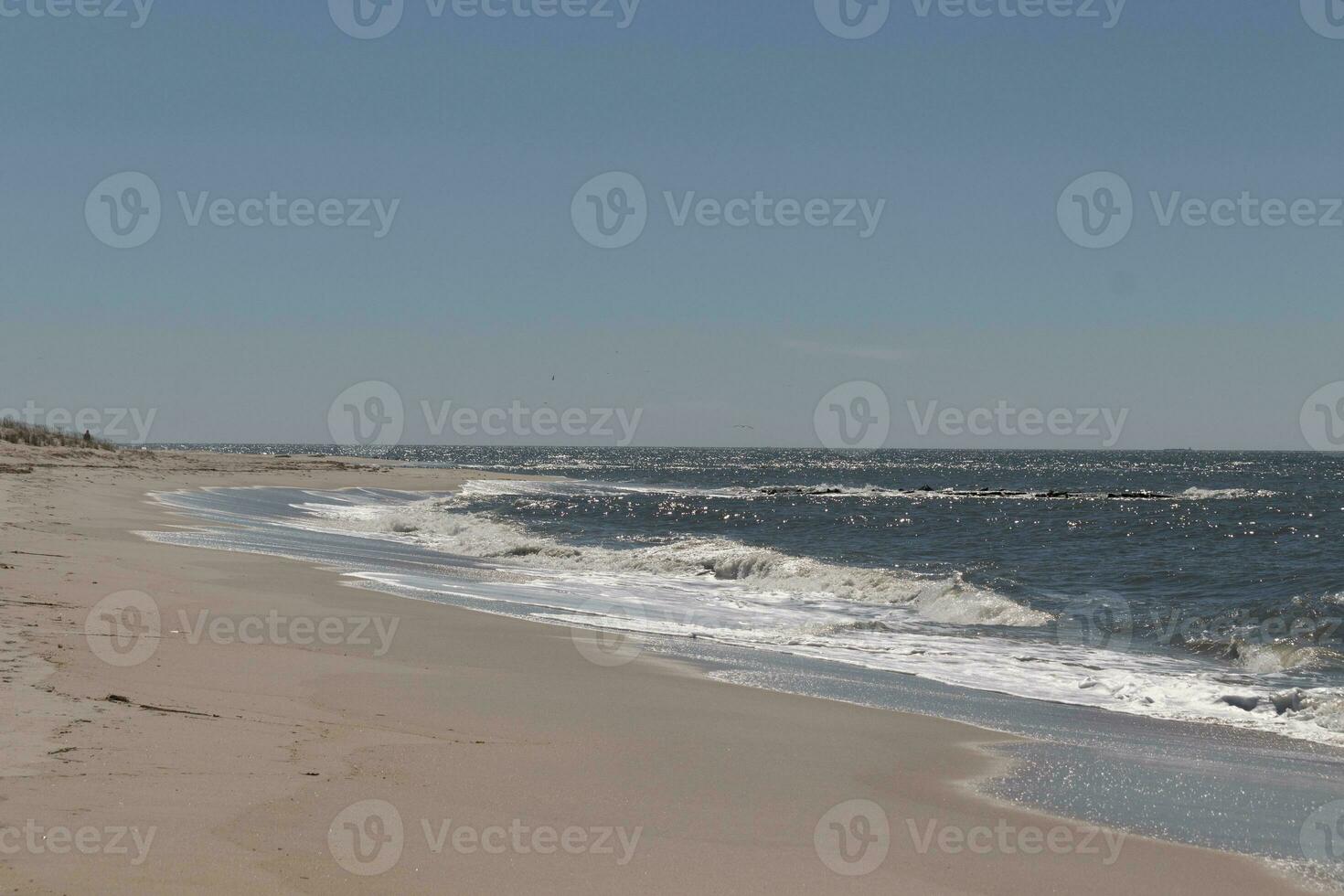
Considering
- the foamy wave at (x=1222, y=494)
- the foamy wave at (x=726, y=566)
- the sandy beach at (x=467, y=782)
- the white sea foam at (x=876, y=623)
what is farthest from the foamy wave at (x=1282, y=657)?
the foamy wave at (x=1222, y=494)

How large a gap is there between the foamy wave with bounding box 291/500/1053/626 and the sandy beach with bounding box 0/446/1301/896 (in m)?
7.71

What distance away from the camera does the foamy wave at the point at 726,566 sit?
1717 centimetres

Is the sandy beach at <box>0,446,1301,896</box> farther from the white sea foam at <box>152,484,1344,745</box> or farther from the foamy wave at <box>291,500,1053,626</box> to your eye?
the foamy wave at <box>291,500,1053,626</box>

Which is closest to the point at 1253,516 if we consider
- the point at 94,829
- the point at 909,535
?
the point at 909,535

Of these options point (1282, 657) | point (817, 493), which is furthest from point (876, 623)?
point (817, 493)

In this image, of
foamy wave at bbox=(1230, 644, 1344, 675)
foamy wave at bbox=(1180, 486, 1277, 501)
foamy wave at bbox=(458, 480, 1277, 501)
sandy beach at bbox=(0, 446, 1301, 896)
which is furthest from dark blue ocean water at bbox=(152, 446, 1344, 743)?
foamy wave at bbox=(458, 480, 1277, 501)

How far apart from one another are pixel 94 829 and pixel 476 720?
132 inches

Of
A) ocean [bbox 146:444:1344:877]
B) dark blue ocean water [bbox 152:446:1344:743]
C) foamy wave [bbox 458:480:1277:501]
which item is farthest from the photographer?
foamy wave [bbox 458:480:1277:501]

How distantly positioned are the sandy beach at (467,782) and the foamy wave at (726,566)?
771 centimetres

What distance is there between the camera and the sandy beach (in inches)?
187

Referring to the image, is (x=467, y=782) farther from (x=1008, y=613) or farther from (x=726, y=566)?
(x=726, y=566)

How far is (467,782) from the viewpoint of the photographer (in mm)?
6094

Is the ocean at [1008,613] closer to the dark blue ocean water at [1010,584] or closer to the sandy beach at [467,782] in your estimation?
the dark blue ocean water at [1010,584]

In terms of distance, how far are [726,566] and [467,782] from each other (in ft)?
56.8
